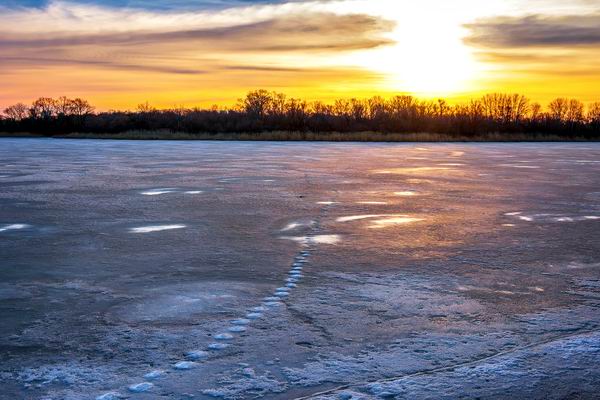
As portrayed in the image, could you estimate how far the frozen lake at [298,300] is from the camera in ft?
10.3

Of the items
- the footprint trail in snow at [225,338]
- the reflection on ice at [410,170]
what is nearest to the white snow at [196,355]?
the footprint trail in snow at [225,338]

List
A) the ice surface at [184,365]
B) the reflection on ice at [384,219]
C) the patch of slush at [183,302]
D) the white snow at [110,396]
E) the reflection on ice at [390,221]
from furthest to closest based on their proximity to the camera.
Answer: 1. the reflection on ice at [384,219]
2. the reflection on ice at [390,221]
3. the patch of slush at [183,302]
4. the ice surface at [184,365]
5. the white snow at [110,396]

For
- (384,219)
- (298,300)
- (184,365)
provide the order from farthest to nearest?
(384,219), (298,300), (184,365)

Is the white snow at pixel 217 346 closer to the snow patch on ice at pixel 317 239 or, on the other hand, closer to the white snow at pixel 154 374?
the white snow at pixel 154 374

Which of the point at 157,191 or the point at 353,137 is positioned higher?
the point at 353,137

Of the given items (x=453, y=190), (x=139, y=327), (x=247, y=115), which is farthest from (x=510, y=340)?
(x=247, y=115)

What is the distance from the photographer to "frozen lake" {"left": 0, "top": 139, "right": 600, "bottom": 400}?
10.3ft

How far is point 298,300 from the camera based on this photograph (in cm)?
447

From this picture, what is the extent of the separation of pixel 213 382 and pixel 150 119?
66.4m

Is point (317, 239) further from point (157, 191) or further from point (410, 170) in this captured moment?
point (410, 170)

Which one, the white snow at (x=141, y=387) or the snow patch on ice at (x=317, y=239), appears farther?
the snow patch on ice at (x=317, y=239)

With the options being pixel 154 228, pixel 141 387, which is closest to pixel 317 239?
pixel 154 228

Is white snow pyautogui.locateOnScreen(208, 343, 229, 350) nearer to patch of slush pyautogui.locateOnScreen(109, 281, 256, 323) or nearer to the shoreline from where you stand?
patch of slush pyautogui.locateOnScreen(109, 281, 256, 323)

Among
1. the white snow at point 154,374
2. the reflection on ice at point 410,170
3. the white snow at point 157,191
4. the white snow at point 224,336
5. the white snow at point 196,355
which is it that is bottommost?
the white snow at point 154,374
